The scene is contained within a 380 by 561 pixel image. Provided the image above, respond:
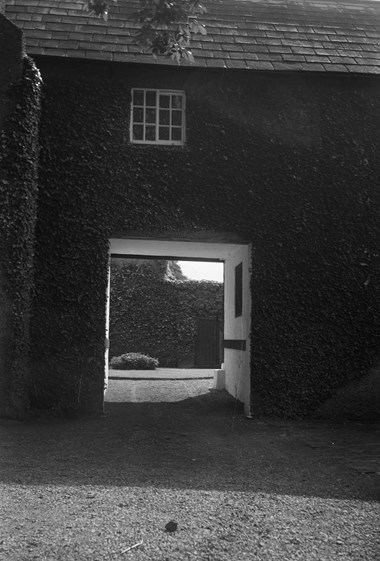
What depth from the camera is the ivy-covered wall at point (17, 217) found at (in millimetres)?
9625

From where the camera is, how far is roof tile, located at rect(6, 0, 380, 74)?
426 inches

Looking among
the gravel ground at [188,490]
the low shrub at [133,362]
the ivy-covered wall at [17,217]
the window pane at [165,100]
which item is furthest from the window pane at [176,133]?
the low shrub at [133,362]

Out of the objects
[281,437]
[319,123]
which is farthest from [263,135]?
[281,437]

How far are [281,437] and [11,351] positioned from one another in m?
4.42

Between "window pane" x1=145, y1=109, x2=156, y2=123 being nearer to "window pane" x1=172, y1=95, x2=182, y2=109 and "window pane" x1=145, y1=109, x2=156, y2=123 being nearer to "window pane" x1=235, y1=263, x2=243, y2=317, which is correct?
"window pane" x1=172, y1=95, x2=182, y2=109

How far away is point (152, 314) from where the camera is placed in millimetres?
23469

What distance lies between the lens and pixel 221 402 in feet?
41.0

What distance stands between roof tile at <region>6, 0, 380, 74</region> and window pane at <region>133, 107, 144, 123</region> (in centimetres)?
87

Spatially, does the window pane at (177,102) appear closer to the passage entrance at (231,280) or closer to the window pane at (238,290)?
the passage entrance at (231,280)

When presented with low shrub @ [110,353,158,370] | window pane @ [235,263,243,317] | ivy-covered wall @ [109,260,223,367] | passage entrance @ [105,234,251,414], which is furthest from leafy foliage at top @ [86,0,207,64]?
ivy-covered wall @ [109,260,223,367]

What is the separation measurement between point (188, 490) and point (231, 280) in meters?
8.56

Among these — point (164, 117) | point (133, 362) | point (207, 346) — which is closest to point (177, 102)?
point (164, 117)

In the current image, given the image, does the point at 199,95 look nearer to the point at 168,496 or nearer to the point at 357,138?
the point at 357,138

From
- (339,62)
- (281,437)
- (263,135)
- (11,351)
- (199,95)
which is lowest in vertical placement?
(281,437)
